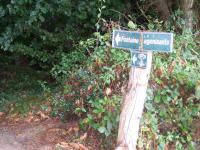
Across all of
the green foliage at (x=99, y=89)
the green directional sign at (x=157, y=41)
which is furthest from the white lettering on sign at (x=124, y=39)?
the green foliage at (x=99, y=89)

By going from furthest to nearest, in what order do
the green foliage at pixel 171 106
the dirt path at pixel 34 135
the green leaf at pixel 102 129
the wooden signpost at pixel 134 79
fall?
the dirt path at pixel 34 135 < the green foliage at pixel 171 106 < the green leaf at pixel 102 129 < the wooden signpost at pixel 134 79

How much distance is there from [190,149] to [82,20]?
3542 millimetres

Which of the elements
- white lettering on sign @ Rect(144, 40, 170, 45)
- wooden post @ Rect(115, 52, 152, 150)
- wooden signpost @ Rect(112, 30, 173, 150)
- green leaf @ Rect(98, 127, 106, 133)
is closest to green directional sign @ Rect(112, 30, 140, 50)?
wooden signpost @ Rect(112, 30, 173, 150)

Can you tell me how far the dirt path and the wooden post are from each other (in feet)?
4.13

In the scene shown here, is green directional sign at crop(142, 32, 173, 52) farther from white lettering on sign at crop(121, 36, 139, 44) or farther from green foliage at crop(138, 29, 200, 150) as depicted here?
green foliage at crop(138, 29, 200, 150)

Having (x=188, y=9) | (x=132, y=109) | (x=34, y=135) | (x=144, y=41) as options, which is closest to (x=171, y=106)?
(x=132, y=109)

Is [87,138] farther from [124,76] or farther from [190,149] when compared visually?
[190,149]

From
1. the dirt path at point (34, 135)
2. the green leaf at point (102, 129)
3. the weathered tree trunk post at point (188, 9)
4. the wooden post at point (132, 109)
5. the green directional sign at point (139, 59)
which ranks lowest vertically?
the dirt path at point (34, 135)

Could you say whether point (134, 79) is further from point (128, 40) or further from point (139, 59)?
point (128, 40)

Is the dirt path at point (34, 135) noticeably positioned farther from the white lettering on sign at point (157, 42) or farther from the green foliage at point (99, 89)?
the white lettering on sign at point (157, 42)

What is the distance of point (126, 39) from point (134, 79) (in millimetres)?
450

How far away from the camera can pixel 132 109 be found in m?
4.34

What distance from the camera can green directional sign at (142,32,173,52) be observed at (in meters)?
4.00

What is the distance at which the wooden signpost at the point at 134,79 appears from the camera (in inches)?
164
